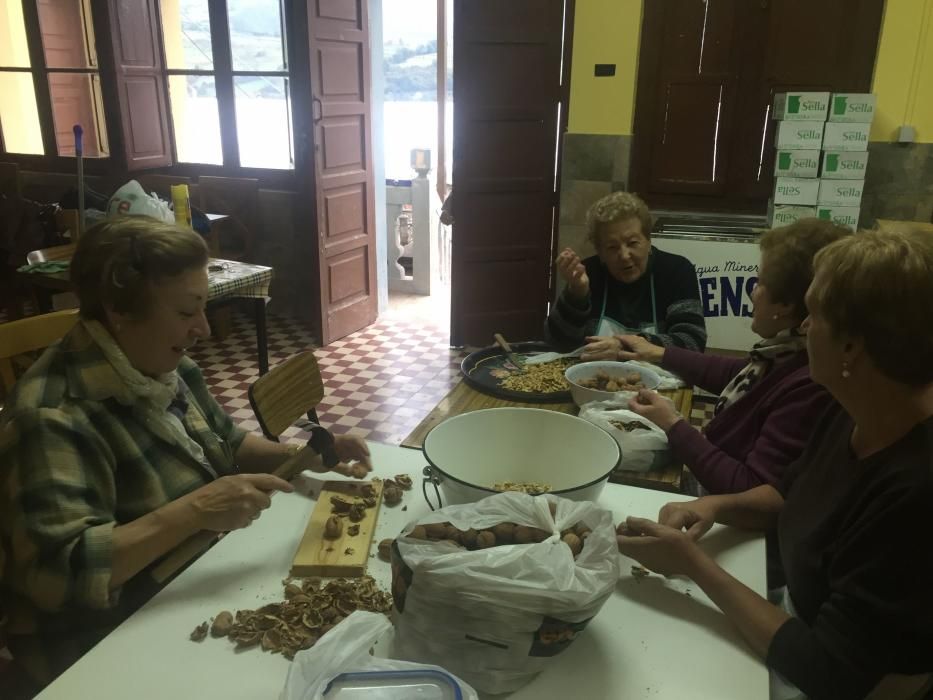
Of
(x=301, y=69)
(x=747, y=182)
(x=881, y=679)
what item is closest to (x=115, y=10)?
(x=301, y=69)

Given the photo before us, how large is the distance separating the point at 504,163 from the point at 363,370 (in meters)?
1.51

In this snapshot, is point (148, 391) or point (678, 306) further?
point (678, 306)

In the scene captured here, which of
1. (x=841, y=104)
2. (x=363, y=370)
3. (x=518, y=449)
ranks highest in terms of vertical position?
(x=841, y=104)

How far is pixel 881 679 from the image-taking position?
95cm

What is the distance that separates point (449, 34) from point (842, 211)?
13.2 ft

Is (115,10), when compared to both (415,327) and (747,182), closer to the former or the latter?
(415,327)

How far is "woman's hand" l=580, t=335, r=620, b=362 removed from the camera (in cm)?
205

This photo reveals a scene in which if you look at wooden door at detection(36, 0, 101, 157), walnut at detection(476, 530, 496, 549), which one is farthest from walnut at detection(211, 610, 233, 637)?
wooden door at detection(36, 0, 101, 157)

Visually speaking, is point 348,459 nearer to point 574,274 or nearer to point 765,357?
point 765,357

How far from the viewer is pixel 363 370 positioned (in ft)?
14.3

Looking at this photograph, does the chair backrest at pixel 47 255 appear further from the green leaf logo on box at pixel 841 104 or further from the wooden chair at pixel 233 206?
the green leaf logo on box at pixel 841 104

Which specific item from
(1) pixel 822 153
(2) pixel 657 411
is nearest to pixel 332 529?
(2) pixel 657 411

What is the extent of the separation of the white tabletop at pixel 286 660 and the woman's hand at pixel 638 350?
869 millimetres

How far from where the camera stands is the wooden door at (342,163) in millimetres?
4398
